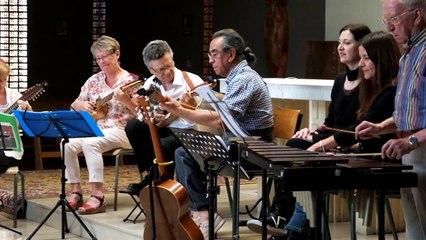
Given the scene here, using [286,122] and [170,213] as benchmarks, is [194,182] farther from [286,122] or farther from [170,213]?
[286,122]

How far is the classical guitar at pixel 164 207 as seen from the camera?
548 cm

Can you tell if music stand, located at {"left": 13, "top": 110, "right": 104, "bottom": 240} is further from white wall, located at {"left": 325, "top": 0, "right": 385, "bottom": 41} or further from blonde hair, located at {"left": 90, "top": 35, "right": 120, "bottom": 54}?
white wall, located at {"left": 325, "top": 0, "right": 385, "bottom": 41}

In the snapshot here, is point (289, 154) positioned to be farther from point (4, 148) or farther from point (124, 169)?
point (124, 169)

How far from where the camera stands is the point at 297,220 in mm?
4945

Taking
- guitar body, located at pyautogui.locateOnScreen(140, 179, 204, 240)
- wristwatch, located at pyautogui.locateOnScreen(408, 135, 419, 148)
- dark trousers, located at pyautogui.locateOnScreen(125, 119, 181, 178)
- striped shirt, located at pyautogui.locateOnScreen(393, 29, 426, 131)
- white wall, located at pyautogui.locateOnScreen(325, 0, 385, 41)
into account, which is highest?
white wall, located at pyautogui.locateOnScreen(325, 0, 385, 41)

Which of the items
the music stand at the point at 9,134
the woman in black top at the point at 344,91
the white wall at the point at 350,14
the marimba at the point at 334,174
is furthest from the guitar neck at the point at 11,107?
the white wall at the point at 350,14

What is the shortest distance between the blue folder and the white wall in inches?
243

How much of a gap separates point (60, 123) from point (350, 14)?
7.12 m

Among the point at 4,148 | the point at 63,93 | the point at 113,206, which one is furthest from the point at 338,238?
the point at 63,93

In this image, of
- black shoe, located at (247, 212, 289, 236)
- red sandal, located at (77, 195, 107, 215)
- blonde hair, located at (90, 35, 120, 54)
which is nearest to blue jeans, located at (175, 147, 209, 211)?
black shoe, located at (247, 212, 289, 236)

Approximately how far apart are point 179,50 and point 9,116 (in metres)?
9.01

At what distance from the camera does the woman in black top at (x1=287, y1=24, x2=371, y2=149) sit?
5.40 metres

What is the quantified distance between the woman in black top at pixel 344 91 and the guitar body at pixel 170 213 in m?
0.72

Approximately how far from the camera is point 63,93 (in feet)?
53.7
